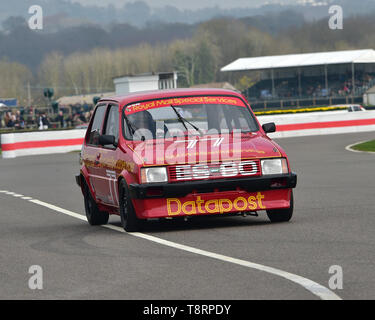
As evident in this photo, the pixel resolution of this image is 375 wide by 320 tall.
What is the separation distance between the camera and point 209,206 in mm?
11102

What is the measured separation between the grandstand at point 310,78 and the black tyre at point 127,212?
319ft

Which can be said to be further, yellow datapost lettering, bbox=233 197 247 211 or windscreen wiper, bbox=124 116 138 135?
windscreen wiper, bbox=124 116 138 135

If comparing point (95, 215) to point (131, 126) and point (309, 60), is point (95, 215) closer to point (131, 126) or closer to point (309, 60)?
point (131, 126)

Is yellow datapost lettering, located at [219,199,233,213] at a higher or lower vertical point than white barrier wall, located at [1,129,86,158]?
higher

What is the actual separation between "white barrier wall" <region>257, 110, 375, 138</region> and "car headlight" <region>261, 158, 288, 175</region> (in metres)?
32.6

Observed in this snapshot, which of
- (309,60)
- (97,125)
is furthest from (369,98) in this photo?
(97,125)

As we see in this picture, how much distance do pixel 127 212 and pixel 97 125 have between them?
2.65 metres

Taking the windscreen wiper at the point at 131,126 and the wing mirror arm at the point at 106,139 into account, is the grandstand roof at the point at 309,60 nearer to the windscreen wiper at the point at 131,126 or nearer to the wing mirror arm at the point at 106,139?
the windscreen wiper at the point at 131,126

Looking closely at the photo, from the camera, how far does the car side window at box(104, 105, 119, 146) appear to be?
12.4 meters

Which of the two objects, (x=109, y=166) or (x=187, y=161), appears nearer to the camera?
(x=187, y=161)

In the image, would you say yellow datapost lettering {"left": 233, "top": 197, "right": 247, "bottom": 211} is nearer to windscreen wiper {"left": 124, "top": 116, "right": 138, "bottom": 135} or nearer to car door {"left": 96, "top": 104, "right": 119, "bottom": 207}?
car door {"left": 96, "top": 104, "right": 119, "bottom": 207}

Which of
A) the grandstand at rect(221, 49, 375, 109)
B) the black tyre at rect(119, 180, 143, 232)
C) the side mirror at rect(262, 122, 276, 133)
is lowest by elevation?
the grandstand at rect(221, 49, 375, 109)

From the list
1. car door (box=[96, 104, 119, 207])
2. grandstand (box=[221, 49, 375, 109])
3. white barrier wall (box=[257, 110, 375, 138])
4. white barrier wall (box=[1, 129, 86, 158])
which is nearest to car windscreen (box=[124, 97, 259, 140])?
car door (box=[96, 104, 119, 207])

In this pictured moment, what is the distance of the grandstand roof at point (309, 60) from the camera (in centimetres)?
11619
